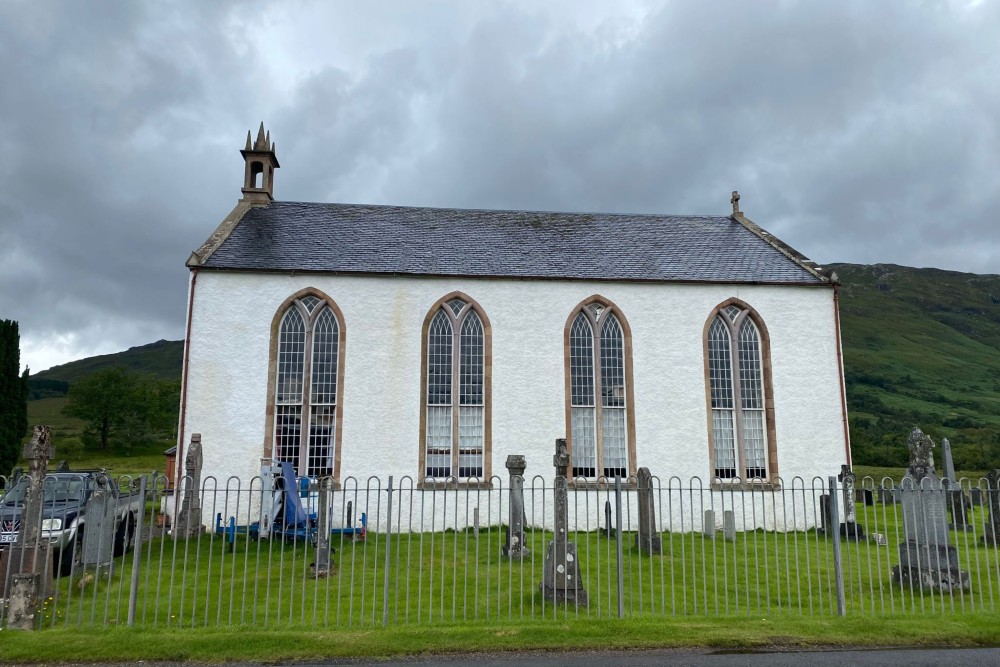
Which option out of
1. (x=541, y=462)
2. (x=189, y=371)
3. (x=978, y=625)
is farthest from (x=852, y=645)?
(x=189, y=371)

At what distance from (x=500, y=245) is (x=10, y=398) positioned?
33976 mm

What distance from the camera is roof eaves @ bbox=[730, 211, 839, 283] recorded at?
2200 cm

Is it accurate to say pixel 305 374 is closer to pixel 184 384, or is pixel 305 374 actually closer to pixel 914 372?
pixel 184 384

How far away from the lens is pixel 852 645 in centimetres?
918

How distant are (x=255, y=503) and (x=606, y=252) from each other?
13.7 meters

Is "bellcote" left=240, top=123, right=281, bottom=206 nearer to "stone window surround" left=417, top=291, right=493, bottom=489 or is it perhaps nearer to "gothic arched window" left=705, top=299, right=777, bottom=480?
"stone window surround" left=417, top=291, right=493, bottom=489

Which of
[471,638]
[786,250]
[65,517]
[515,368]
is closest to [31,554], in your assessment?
[65,517]

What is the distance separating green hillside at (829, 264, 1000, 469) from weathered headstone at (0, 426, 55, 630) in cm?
6075

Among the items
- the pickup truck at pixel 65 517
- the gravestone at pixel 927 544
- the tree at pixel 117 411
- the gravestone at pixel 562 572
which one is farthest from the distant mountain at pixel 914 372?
the tree at pixel 117 411

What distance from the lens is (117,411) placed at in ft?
207

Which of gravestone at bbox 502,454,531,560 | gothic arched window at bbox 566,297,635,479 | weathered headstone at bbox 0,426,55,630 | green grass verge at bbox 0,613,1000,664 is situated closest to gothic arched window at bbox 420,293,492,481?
gothic arched window at bbox 566,297,635,479

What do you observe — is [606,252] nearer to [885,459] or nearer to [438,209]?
[438,209]

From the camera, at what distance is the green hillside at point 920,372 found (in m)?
71.9

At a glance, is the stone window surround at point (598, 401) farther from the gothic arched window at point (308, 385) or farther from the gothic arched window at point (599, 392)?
the gothic arched window at point (308, 385)
